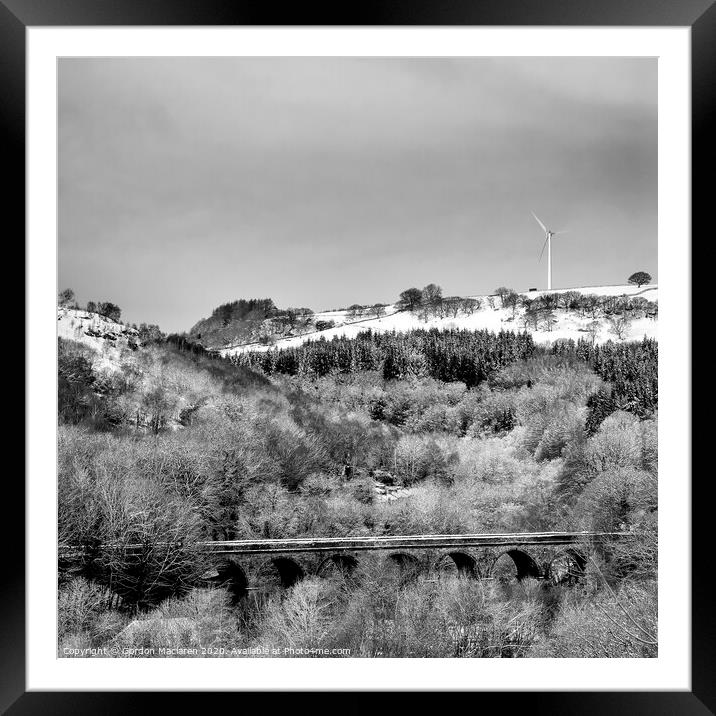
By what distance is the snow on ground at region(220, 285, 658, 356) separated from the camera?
8914 mm

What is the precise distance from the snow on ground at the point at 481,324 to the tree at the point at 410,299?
100 mm

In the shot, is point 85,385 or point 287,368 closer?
point 85,385

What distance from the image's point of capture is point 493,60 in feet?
27.6

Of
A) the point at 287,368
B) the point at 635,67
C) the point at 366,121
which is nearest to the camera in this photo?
the point at 635,67

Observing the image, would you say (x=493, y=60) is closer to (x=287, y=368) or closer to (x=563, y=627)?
(x=287, y=368)

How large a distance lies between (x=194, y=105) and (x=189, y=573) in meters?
6.53

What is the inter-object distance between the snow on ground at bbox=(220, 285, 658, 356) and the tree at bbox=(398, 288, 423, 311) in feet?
0.33

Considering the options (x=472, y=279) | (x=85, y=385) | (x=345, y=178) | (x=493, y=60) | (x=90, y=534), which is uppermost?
(x=493, y=60)

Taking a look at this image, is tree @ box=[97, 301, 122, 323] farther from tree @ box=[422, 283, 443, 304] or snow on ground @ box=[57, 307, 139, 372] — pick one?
tree @ box=[422, 283, 443, 304]

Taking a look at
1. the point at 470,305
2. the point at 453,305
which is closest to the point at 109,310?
the point at 453,305

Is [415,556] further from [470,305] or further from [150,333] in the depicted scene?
[150,333]
